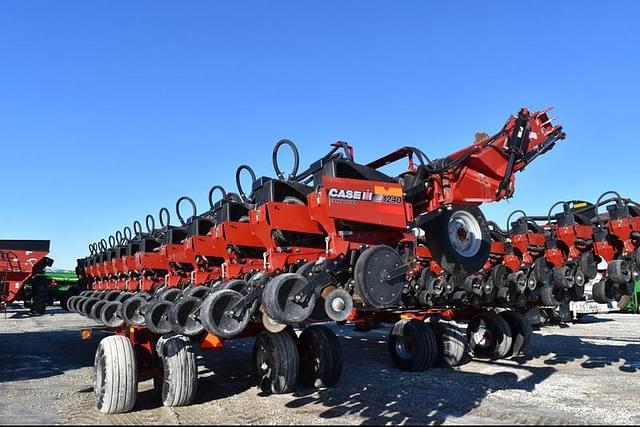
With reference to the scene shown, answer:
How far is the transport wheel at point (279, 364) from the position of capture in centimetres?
751

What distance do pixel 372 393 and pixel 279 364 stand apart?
1.38 meters

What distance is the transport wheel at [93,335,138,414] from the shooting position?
631 centimetres

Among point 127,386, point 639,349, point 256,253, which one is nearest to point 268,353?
point 256,253

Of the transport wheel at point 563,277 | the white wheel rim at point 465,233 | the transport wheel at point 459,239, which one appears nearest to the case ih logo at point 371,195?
the transport wheel at point 459,239

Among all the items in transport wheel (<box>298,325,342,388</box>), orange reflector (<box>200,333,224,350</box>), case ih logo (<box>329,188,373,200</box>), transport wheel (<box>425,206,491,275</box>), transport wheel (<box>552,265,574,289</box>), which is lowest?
transport wheel (<box>298,325,342,388</box>)

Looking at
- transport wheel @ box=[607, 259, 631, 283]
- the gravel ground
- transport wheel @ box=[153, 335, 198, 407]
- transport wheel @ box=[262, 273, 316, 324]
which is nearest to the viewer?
transport wheel @ box=[262, 273, 316, 324]

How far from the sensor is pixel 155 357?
7.79m

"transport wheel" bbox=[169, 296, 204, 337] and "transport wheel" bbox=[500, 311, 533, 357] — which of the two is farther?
"transport wheel" bbox=[500, 311, 533, 357]

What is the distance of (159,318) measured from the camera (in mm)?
7074

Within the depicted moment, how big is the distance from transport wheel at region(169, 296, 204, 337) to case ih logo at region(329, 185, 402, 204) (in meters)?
2.15

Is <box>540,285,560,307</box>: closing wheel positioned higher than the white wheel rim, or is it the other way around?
the white wheel rim

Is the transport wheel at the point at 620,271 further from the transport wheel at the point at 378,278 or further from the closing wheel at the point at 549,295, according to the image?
the transport wheel at the point at 378,278

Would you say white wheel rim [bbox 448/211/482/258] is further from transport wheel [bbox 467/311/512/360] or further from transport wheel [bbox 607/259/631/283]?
transport wheel [bbox 467/311/512/360]

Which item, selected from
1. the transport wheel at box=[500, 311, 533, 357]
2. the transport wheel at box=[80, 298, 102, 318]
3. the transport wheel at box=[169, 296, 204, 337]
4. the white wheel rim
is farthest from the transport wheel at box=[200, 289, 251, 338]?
the transport wheel at box=[80, 298, 102, 318]
